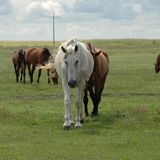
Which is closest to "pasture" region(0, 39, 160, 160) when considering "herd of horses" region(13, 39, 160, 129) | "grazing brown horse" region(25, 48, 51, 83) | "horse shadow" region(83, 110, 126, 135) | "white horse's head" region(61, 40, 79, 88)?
"horse shadow" region(83, 110, 126, 135)

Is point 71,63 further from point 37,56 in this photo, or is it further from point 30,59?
point 30,59

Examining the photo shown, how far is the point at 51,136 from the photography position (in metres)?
11.9

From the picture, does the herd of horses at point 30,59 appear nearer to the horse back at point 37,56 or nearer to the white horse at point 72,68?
the horse back at point 37,56

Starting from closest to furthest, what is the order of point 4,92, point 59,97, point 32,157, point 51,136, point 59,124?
point 32,157 < point 51,136 < point 59,124 < point 59,97 < point 4,92

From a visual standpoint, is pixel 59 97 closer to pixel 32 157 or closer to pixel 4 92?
pixel 4 92

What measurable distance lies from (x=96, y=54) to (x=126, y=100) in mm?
5575

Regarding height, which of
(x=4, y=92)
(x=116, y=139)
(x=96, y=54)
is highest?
(x=96, y=54)

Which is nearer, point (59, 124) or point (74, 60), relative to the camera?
point (74, 60)

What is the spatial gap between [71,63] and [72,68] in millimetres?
132

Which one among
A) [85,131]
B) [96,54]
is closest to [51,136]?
[85,131]

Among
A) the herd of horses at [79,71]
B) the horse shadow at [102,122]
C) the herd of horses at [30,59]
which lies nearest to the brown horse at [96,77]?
the herd of horses at [79,71]

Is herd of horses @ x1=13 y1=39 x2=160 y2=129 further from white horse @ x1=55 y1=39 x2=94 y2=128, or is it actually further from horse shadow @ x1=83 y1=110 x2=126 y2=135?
horse shadow @ x1=83 y1=110 x2=126 y2=135

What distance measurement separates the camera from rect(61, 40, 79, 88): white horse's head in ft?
41.1

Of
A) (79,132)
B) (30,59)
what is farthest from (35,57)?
(79,132)
